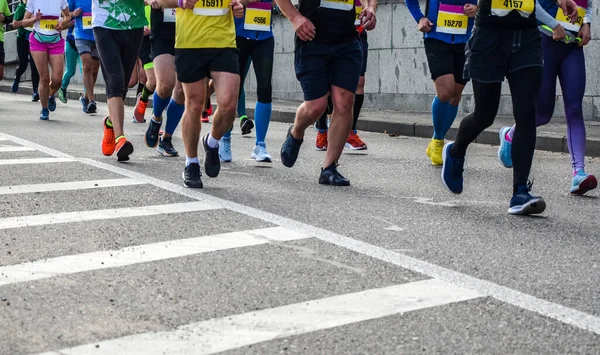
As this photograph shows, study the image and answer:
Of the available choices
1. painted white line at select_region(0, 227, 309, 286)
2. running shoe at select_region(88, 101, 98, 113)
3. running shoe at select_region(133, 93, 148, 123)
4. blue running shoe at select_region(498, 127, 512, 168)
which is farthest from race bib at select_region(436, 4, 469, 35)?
running shoe at select_region(88, 101, 98, 113)

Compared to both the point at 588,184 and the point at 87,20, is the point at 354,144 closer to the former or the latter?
the point at 588,184

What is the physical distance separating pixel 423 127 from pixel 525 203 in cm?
688

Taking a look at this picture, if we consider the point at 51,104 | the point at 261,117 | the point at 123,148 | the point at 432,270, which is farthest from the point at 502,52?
the point at 51,104

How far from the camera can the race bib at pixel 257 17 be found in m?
9.41

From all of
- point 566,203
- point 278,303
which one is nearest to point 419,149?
point 566,203

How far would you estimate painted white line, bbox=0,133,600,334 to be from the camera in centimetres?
423

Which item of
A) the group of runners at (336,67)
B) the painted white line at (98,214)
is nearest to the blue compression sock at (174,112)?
the group of runners at (336,67)

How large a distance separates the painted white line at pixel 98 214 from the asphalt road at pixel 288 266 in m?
Answer: 0.02

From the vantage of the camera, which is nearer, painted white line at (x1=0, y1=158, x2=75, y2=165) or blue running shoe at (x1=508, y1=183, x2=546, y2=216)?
blue running shoe at (x1=508, y1=183, x2=546, y2=216)

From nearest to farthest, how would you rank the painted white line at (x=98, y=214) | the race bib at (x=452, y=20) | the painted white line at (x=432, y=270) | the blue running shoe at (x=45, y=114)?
the painted white line at (x=432, y=270) → the painted white line at (x=98, y=214) → the race bib at (x=452, y=20) → the blue running shoe at (x=45, y=114)

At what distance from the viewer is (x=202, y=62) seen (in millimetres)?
7594

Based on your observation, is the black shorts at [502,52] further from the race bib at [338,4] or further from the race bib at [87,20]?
the race bib at [87,20]

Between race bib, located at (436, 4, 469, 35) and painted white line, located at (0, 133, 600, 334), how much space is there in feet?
Result: 9.29

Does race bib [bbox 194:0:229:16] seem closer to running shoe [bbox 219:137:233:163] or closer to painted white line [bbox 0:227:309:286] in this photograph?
painted white line [bbox 0:227:309:286]
